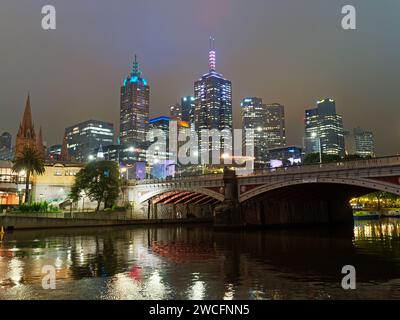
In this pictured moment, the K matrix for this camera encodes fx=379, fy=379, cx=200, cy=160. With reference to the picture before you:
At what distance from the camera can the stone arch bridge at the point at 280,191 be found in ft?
163

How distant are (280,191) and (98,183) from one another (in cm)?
4235

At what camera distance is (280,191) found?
6619cm

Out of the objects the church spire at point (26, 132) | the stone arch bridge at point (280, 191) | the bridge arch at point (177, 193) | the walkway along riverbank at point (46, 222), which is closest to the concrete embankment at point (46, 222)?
the walkway along riverbank at point (46, 222)

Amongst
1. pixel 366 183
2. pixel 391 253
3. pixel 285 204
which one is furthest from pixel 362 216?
pixel 391 253

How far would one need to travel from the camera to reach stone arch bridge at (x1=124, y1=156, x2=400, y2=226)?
49531 millimetres

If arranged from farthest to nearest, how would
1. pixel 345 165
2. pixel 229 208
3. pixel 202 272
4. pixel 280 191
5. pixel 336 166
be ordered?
pixel 229 208, pixel 280 191, pixel 336 166, pixel 345 165, pixel 202 272

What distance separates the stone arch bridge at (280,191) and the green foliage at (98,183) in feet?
26.4

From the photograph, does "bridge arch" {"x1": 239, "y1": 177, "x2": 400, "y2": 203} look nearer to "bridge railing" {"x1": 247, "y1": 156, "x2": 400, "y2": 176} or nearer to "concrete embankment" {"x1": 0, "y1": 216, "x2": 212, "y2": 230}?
"bridge railing" {"x1": 247, "y1": 156, "x2": 400, "y2": 176}

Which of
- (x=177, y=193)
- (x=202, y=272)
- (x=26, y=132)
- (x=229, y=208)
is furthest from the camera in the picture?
(x=26, y=132)

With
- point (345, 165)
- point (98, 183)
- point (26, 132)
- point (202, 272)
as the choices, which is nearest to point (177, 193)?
point (98, 183)

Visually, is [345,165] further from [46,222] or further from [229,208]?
[46,222]

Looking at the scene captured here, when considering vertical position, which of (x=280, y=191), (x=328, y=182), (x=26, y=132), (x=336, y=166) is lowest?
(x=280, y=191)

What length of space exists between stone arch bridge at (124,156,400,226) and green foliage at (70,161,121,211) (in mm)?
8044
